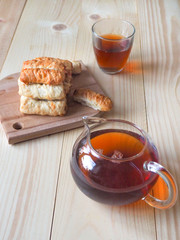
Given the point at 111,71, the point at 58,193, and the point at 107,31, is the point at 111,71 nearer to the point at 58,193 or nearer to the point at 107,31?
the point at 107,31

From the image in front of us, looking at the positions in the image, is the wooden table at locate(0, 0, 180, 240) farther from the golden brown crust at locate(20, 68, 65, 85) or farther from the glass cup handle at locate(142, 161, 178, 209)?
the golden brown crust at locate(20, 68, 65, 85)

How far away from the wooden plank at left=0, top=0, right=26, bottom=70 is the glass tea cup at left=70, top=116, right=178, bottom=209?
62cm

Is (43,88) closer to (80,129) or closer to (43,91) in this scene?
(43,91)

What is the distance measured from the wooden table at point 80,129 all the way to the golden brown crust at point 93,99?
46 mm

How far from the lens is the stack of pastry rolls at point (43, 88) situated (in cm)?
91

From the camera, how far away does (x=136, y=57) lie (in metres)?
1.23

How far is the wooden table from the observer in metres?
0.69

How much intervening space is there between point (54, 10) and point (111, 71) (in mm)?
541

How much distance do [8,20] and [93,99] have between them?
68 centimetres

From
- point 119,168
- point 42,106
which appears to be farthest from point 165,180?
point 42,106

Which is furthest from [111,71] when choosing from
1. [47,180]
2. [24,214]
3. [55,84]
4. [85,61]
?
[24,214]

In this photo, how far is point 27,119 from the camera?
36.7 inches

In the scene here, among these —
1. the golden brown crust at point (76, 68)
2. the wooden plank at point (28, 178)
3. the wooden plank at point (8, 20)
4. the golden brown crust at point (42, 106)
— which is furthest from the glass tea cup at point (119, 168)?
the wooden plank at point (8, 20)

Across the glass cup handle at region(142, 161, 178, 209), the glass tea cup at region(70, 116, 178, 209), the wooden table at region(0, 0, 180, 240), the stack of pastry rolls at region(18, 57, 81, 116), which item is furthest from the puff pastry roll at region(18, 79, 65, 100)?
the glass cup handle at region(142, 161, 178, 209)
